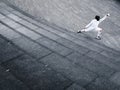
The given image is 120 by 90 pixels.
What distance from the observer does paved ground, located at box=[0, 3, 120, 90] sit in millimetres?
4840

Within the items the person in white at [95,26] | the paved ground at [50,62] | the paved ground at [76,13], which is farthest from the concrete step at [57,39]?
the paved ground at [76,13]

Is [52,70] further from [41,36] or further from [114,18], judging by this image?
[114,18]

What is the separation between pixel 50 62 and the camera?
569 cm

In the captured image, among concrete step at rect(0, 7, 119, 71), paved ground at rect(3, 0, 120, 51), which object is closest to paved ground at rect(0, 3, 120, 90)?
concrete step at rect(0, 7, 119, 71)

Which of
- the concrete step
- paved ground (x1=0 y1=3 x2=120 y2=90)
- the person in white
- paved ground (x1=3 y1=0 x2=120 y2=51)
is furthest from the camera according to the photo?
paved ground (x1=3 y1=0 x2=120 y2=51)

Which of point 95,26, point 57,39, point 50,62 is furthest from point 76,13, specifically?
point 50,62

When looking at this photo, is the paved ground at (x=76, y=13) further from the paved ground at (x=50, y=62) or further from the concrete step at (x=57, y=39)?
the paved ground at (x=50, y=62)

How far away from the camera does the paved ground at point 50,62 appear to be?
4840 mm

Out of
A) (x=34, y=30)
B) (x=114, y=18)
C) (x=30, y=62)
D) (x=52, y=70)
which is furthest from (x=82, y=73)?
(x=114, y=18)

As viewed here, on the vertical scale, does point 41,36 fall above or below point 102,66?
below

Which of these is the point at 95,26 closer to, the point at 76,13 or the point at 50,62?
the point at 76,13

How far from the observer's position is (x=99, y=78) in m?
5.22

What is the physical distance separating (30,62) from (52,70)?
732mm

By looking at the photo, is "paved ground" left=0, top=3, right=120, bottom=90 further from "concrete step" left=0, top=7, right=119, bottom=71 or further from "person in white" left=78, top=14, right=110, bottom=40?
"person in white" left=78, top=14, right=110, bottom=40
